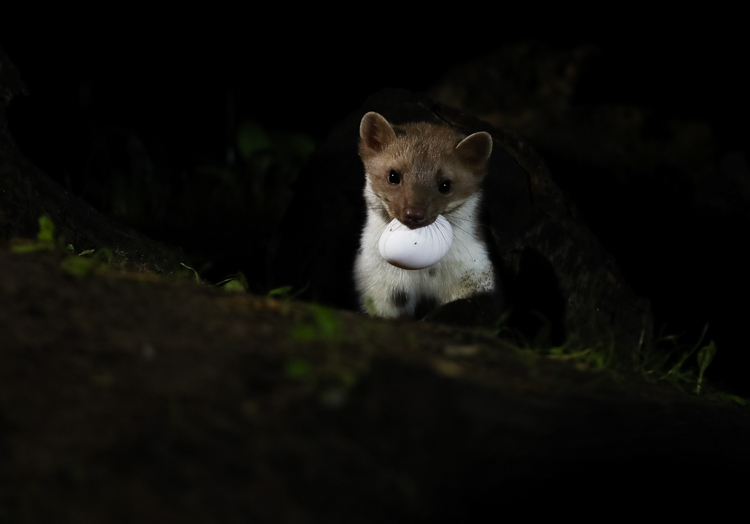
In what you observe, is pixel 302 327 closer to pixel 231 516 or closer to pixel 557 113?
pixel 231 516

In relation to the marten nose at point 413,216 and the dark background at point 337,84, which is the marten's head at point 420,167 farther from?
the dark background at point 337,84

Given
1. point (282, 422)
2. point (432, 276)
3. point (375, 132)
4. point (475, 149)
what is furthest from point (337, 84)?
point (282, 422)

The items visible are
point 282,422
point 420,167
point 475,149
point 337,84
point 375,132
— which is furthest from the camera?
point 337,84

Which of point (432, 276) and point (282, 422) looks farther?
point (432, 276)

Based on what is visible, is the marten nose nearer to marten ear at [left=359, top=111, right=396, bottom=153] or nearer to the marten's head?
the marten's head

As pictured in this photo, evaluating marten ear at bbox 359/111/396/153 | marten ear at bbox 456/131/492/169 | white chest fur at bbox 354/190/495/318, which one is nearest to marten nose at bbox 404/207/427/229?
white chest fur at bbox 354/190/495/318

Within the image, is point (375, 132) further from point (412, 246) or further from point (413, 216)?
point (412, 246)

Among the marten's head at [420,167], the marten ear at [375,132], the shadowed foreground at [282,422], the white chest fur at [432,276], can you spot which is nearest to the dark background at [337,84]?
the white chest fur at [432,276]
